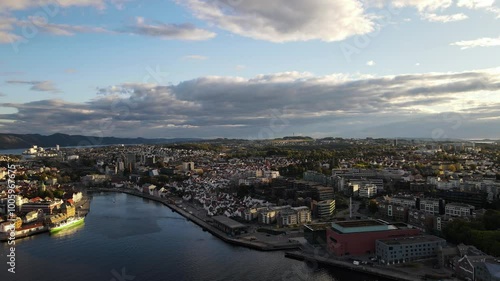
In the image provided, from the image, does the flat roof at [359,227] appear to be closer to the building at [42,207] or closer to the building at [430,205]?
the building at [430,205]

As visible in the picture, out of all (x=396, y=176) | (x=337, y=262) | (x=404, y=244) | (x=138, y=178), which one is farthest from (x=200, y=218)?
(x=138, y=178)

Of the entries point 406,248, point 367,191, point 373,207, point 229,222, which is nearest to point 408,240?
point 406,248

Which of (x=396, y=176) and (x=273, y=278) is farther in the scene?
(x=396, y=176)

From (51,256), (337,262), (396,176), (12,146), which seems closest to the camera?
(337,262)

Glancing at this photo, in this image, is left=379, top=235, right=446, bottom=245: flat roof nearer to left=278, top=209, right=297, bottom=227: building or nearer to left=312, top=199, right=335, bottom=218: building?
left=278, top=209, right=297, bottom=227: building

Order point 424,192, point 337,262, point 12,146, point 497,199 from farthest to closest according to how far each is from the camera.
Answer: point 12,146
point 424,192
point 497,199
point 337,262

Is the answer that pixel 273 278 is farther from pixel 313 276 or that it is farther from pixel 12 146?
pixel 12 146
